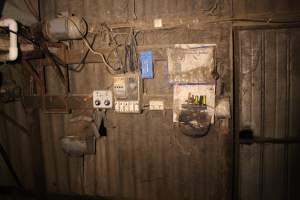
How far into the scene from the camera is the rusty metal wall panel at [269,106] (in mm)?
2357

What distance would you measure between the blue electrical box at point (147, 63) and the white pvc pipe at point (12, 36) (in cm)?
142

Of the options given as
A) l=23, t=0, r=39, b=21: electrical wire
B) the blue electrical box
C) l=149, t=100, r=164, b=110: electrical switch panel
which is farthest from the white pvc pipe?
l=149, t=100, r=164, b=110: electrical switch panel

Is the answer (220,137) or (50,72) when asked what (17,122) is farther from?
(220,137)

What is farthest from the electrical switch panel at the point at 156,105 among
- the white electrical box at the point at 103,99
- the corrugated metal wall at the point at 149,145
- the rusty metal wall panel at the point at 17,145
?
the rusty metal wall panel at the point at 17,145

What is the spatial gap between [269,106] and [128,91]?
161 centimetres

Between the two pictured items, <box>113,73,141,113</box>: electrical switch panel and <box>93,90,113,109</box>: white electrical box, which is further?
<box>93,90,113,109</box>: white electrical box

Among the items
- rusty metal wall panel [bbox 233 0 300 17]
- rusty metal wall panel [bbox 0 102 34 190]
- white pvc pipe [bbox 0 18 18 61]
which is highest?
rusty metal wall panel [bbox 233 0 300 17]

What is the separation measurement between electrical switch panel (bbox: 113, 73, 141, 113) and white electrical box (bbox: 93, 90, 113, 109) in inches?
4.4

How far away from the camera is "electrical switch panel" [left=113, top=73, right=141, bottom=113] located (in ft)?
8.16

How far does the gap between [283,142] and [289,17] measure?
136 centimetres

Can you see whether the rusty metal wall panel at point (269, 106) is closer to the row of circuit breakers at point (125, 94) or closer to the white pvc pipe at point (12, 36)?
the row of circuit breakers at point (125, 94)

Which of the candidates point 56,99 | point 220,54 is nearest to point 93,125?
point 56,99

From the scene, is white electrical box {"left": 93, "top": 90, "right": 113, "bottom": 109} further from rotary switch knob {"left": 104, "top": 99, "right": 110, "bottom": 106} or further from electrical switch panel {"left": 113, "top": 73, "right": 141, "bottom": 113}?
electrical switch panel {"left": 113, "top": 73, "right": 141, "bottom": 113}

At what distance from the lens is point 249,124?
8.21ft
